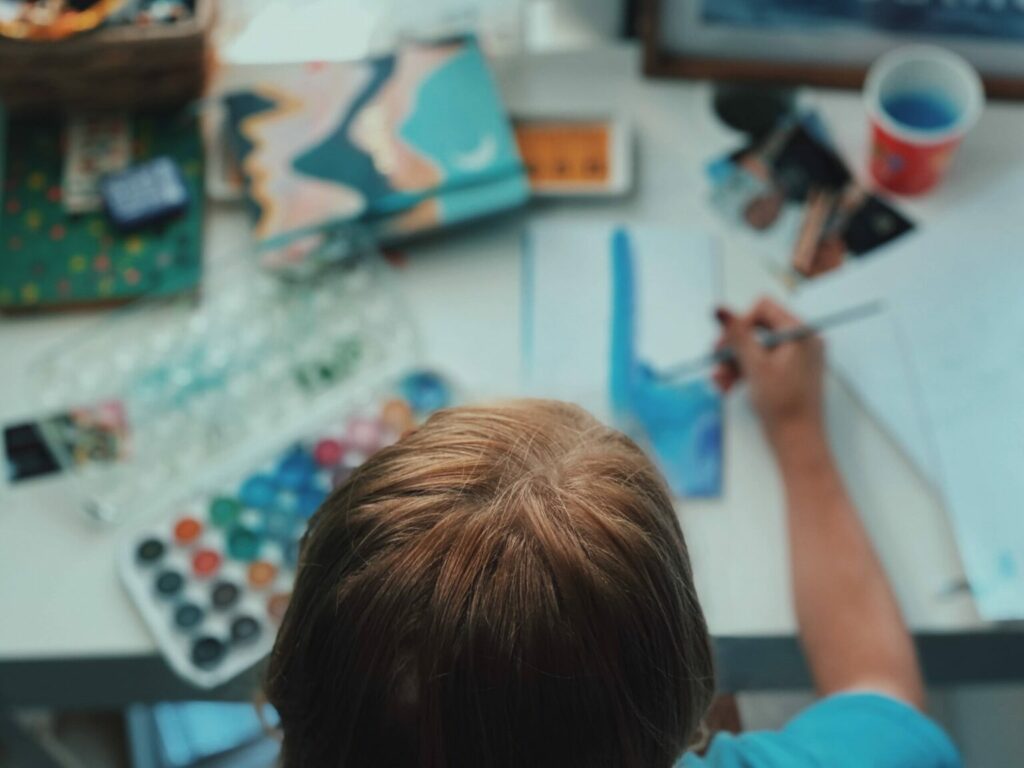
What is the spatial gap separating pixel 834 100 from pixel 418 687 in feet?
2.23

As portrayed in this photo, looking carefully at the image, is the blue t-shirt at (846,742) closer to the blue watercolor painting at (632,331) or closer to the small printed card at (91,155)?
the blue watercolor painting at (632,331)

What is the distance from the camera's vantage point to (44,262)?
933 mm

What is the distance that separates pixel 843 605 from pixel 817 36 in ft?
1.55

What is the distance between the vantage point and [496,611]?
51 cm

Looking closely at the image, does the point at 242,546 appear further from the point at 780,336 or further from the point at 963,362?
the point at 963,362

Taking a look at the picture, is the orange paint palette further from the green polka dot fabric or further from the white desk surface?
the green polka dot fabric

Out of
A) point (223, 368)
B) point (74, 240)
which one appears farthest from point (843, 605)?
point (74, 240)

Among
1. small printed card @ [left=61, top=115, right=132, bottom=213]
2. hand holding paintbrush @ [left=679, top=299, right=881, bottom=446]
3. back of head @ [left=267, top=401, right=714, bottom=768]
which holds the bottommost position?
hand holding paintbrush @ [left=679, top=299, right=881, bottom=446]

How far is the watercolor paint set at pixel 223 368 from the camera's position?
0.88 meters

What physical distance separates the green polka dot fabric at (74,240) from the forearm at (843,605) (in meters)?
0.49

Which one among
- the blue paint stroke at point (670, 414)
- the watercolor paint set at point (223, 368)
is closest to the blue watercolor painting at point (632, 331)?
the blue paint stroke at point (670, 414)

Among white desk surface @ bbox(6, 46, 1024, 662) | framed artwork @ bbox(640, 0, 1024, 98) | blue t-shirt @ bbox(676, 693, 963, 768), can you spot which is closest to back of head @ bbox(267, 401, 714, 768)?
blue t-shirt @ bbox(676, 693, 963, 768)

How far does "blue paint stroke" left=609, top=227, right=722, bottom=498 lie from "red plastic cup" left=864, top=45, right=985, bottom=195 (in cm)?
23

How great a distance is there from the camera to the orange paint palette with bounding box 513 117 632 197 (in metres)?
0.97
